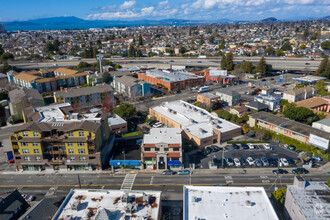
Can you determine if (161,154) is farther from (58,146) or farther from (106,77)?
(106,77)

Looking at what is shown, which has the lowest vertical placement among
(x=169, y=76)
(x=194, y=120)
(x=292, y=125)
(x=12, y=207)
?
(x=12, y=207)

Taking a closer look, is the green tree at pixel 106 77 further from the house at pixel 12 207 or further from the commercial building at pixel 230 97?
the house at pixel 12 207

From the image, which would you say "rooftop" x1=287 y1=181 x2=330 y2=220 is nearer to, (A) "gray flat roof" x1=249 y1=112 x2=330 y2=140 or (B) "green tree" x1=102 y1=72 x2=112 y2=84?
(A) "gray flat roof" x1=249 y1=112 x2=330 y2=140

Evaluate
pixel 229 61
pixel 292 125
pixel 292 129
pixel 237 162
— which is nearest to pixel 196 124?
→ pixel 237 162

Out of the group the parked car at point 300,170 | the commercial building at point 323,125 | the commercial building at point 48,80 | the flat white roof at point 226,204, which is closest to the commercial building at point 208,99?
the commercial building at point 323,125

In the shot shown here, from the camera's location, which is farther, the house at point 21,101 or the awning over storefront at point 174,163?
the house at point 21,101

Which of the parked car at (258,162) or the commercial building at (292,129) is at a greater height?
the commercial building at (292,129)
